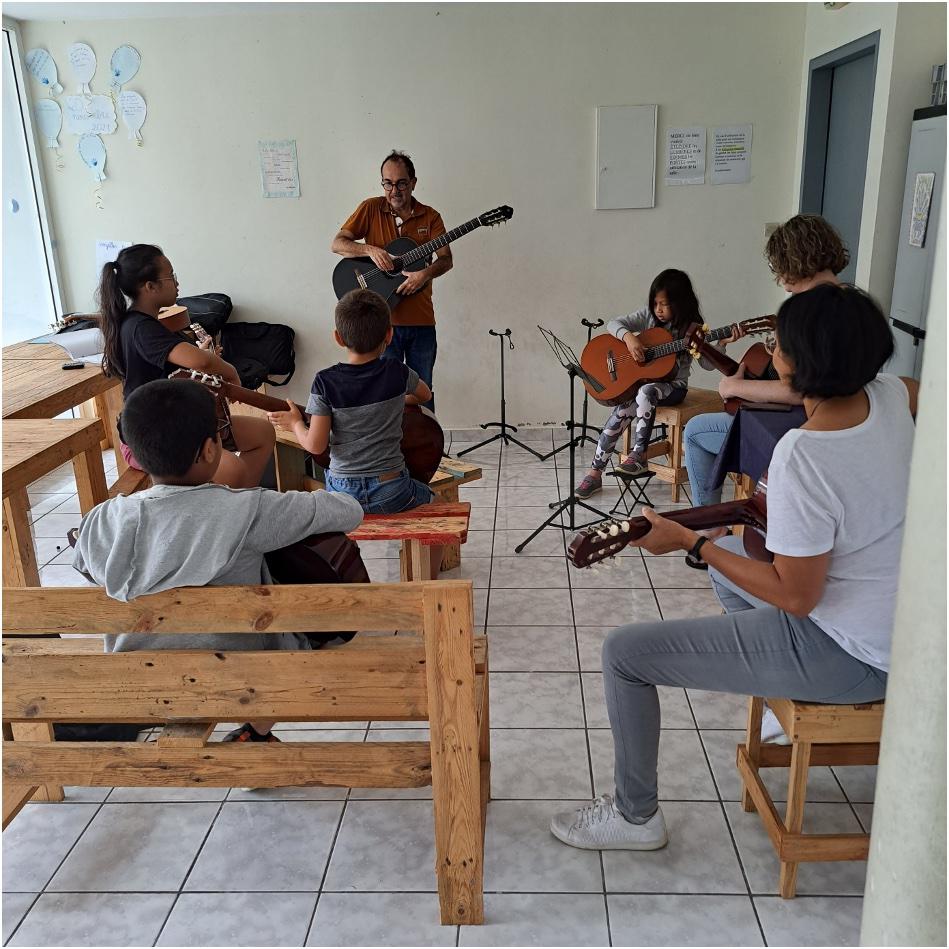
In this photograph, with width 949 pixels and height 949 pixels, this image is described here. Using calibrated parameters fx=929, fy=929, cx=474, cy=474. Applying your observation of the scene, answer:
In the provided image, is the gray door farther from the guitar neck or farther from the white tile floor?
the white tile floor

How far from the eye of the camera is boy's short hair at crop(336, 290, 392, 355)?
282cm

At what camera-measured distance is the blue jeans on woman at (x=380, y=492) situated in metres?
2.99

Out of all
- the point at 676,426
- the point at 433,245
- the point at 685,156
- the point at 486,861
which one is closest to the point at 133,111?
the point at 433,245

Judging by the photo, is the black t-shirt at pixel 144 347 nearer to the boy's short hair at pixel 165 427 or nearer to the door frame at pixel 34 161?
the boy's short hair at pixel 165 427

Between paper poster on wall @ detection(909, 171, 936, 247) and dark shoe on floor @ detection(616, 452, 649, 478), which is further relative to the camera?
dark shoe on floor @ detection(616, 452, 649, 478)

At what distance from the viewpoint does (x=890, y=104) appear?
12.1 ft

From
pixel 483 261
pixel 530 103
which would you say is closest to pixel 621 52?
pixel 530 103

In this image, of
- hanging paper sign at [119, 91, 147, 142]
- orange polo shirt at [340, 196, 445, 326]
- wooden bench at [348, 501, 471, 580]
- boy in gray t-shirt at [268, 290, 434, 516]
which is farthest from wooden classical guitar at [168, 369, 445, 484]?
hanging paper sign at [119, 91, 147, 142]

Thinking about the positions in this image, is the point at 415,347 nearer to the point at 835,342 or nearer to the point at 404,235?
the point at 404,235

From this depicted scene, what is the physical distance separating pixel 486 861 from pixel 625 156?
3.93 meters

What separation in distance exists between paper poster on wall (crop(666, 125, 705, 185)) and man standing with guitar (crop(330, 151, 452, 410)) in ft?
4.41

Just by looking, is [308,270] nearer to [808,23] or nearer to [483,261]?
[483,261]

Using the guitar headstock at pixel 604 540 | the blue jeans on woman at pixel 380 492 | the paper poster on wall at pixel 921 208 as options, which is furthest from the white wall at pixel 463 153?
the guitar headstock at pixel 604 540

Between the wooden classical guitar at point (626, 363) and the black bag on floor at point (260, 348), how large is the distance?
6.21 ft
